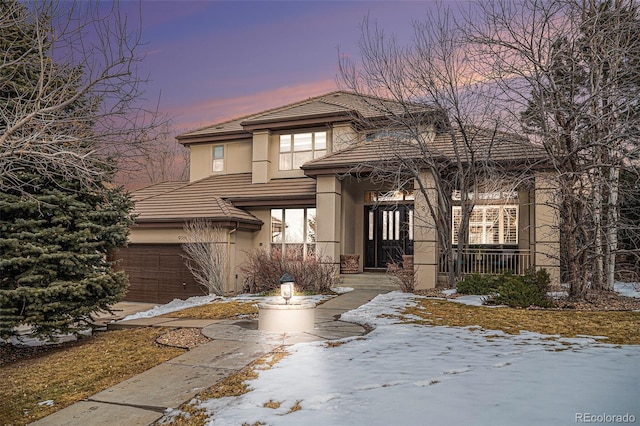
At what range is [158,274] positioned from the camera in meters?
16.2

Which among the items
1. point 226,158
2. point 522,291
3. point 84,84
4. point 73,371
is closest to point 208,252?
point 226,158

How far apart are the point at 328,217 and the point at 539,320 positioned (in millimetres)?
7903

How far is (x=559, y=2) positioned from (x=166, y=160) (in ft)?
97.5

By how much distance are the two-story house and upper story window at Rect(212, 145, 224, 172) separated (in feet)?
3.59

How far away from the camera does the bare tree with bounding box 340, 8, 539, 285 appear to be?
12852 mm

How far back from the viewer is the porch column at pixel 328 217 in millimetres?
14766

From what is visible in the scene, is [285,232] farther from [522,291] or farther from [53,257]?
[53,257]

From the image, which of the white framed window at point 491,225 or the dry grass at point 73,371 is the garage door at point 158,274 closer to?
the dry grass at point 73,371

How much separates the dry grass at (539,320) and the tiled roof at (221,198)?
7750 mm

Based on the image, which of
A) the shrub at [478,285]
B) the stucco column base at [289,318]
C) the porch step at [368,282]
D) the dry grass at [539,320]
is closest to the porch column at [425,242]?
the porch step at [368,282]

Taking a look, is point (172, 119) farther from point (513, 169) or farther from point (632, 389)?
point (513, 169)

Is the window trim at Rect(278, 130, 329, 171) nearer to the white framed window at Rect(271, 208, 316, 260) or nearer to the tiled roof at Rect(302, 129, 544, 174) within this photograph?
the tiled roof at Rect(302, 129, 544, 174)

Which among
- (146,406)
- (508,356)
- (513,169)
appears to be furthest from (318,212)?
(146,406)

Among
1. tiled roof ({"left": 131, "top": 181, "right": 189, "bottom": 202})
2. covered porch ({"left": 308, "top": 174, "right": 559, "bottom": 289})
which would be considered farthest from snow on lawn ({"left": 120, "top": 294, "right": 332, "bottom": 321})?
tiled roof ({"left": 131, "top": 181, "right": 189, "bottom": 202})
